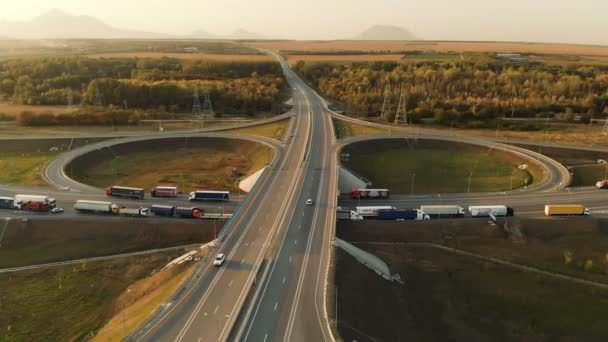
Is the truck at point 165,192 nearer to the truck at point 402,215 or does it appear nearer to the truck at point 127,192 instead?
the truck at point 127,192

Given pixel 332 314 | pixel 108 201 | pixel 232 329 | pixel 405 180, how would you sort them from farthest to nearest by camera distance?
1. pixel 405 180
2. pixel 108 201
3. pixel 332 314
4. pixel 232 329

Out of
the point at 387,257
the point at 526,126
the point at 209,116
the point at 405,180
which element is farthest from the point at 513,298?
the point at 209,116

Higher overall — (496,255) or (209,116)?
(209,116)

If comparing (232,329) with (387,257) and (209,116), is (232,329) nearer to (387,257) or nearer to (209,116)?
(387,257)

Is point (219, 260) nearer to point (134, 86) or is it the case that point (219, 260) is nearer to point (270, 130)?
point (270, 130)

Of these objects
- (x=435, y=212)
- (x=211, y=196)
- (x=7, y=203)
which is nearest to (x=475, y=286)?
(x=435, y=212)

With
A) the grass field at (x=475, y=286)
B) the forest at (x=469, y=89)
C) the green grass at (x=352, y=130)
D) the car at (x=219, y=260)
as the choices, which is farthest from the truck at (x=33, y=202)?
the forest at (x=469, y=89)

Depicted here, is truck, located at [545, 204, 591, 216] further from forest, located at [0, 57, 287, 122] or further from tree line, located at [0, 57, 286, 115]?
tree line, located at [0, 57, 286, 115]
